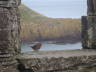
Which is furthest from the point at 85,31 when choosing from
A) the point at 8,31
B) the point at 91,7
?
the point at 8,31

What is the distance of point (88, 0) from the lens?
5.91 metres

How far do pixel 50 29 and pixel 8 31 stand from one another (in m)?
49.8

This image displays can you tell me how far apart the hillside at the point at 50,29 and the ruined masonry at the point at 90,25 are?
4519 centimetres

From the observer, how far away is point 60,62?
4555 millimetres

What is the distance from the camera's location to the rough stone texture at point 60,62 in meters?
4.41

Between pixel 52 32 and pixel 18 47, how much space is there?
51520mm

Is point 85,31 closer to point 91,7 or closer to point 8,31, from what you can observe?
point 91,7

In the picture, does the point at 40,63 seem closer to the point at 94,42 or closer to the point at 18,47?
the point at 18,47

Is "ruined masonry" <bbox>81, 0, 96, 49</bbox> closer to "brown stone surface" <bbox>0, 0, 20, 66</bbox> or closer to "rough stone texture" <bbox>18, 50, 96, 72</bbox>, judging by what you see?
"rough stone texture" <bbox>18, 50, 96, 72</bbox>

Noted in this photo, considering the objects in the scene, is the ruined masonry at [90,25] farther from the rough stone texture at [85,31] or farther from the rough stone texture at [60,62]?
the rough stone texture at [60,62]

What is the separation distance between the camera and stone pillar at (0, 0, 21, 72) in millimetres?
4289

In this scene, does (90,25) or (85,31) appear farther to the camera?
(85,31)

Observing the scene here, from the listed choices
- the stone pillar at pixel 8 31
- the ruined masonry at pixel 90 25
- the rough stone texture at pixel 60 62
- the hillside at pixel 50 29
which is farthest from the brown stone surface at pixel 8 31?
the hillside at pixel 50 29

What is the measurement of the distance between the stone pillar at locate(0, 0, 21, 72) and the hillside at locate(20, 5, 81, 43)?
46619mm
